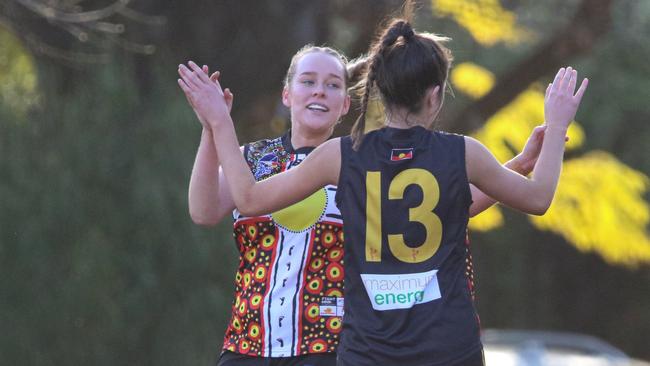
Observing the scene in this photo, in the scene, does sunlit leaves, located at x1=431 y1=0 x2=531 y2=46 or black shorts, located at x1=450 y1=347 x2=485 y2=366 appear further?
sunlit leaves, located at x1=431 y1=0 x2=531 y2=46

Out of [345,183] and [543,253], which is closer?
[345,183]

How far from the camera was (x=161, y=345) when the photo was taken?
1001 centimetres

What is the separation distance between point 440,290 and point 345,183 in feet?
1.33

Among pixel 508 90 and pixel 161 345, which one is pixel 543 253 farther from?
pixel 161 345

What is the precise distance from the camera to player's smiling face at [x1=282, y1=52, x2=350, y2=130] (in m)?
4.70

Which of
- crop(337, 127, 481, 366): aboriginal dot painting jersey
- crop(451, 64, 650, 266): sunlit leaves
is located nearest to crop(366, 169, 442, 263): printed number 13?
crop(337, 127, 481, 366): aboriginal dot painting jersey

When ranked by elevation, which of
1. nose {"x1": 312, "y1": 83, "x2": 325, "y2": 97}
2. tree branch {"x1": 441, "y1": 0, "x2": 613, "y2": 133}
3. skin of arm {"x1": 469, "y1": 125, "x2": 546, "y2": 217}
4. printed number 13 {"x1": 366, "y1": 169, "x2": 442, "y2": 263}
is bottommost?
printed number 13 {"x1": 366, "y1": 169, "x2": 442, "y2": 263}

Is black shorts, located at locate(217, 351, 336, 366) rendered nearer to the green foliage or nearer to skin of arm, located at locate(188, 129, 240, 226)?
skin of arm, located at locate(188, 129, 240, 226)

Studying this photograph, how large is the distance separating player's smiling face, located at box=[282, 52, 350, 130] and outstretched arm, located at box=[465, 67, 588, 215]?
1064 millimetres

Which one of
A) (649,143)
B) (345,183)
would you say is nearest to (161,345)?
(345,183)

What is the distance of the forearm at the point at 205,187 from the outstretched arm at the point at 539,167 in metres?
1.04

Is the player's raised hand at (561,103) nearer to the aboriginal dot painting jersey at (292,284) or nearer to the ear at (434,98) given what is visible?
the ear at (434,98)

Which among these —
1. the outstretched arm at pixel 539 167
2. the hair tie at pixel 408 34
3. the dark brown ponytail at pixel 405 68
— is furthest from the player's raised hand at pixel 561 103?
the hair tie at pixel 408 34

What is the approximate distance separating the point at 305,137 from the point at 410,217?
1227 millimetres
